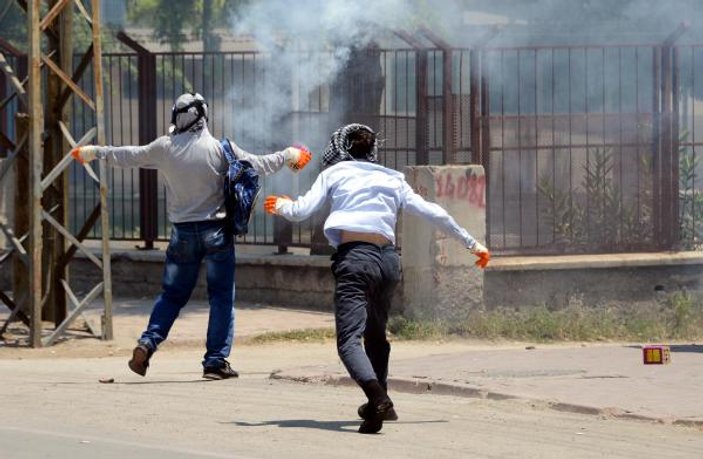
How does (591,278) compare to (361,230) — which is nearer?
(361,230)

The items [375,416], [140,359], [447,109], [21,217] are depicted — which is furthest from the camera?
[447,109]

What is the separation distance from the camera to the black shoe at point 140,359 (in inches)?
386

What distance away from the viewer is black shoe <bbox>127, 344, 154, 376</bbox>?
9.81m

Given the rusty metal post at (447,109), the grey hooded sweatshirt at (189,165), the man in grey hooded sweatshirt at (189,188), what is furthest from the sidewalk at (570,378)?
the rusty metal post at (447,109)

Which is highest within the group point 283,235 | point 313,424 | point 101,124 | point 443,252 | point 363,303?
point 101,124

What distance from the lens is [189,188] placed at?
998cm

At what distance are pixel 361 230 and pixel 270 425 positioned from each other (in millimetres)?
1136

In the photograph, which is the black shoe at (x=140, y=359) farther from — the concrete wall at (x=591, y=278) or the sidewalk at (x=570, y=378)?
the concrete wall at (x=591, y=278)

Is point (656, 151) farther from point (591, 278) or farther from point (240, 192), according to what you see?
point (240, 192)

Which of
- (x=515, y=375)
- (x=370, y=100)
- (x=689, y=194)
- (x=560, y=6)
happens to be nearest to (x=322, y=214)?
(x=370, y=100)

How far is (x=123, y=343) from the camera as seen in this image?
12609 millimetres

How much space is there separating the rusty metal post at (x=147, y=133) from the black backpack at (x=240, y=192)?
227 inches

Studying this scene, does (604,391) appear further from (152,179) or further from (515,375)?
(152,179)

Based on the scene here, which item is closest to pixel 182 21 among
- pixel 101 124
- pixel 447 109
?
pixel 447 109
